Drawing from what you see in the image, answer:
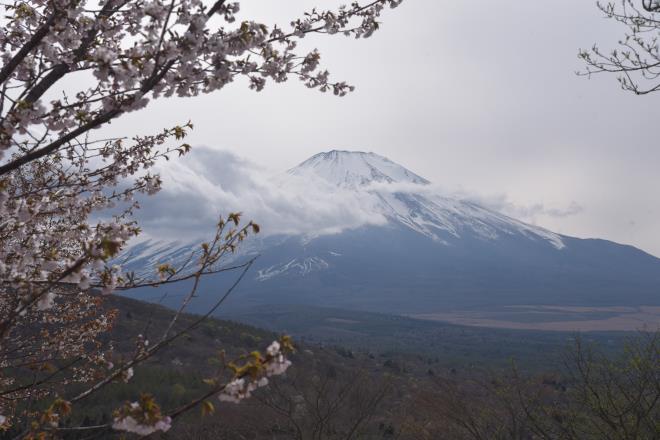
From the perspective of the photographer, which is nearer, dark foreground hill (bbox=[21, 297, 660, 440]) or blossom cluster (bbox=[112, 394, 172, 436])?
blossom cluster (bbox=[112, 394, 172, 436])

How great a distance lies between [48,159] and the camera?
580 cm

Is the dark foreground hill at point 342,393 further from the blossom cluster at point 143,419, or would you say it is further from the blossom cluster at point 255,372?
the blossom cluster at point 143,419

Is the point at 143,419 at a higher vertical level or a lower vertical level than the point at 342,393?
higher

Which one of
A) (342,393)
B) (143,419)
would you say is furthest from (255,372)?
(342,393)

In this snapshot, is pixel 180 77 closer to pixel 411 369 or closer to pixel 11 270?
pixel 11 270

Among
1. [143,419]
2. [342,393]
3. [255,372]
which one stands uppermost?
[255,372]

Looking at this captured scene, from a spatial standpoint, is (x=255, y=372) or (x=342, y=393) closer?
(x=255, y=372)

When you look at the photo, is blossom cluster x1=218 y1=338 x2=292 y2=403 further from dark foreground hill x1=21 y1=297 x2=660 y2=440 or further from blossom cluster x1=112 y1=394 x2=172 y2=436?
blossom cluster x1=112 y1=394 x2=172 y2=436

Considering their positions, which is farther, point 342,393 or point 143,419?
point 342,393

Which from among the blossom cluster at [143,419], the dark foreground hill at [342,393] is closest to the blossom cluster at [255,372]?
the dark foreground hill at [342,393]

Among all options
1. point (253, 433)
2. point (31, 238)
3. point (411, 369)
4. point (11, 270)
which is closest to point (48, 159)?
point (31, 238)

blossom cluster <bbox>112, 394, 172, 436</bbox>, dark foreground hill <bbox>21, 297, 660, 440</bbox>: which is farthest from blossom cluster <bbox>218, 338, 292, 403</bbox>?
blossom cluster <bbox>112, 394, 172, 436</bbox>

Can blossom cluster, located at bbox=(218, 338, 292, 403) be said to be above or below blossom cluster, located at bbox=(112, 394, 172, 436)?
above

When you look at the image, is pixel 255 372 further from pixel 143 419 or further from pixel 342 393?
pixel 342 393
